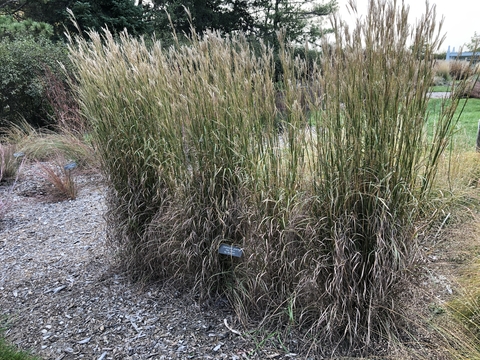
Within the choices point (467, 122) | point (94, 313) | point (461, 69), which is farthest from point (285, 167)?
point (467, 122)

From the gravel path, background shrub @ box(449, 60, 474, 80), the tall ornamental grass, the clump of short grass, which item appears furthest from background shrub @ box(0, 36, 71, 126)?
background shrub @ box(449, 60, 474, 80)

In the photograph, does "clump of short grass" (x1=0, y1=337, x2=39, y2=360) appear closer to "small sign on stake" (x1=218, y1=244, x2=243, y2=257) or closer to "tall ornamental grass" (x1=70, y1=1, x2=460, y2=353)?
"tall ornamental grass" (x1=70, y1=1, x2=460, y2=353)

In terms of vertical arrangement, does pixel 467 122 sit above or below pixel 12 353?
below

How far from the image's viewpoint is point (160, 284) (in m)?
2.48

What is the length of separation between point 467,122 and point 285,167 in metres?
5.58

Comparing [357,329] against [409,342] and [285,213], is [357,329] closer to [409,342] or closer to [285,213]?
[409,342]

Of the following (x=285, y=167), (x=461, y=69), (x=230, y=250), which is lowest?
(x=230, y=250)

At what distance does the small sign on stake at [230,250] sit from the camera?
6.63ft

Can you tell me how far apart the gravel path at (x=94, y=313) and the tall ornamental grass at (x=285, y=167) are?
0.55ft

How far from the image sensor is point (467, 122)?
6.19 meters

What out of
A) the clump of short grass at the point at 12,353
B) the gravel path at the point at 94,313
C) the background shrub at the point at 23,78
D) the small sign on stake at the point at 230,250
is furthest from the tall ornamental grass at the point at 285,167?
the background shrub at the point at 23,78

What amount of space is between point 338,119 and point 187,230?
3.49ft

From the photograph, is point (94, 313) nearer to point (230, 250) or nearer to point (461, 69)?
point (230, 250)

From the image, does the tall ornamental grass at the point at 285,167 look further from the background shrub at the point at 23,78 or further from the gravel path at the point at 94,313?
the background shrub at the point at 23,78
